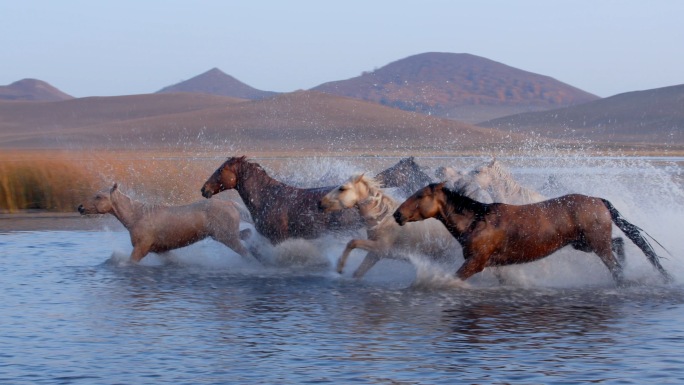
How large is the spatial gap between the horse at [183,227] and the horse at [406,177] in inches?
75.9

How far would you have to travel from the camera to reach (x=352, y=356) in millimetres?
8133

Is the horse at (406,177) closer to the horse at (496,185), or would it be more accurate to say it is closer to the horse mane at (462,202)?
the horse at (496,185)

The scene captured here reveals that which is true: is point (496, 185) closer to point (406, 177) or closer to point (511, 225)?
point (406, 177)

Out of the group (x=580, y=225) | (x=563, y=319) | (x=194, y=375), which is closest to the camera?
(x=194, y=375)

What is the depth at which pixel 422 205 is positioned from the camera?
422 inches

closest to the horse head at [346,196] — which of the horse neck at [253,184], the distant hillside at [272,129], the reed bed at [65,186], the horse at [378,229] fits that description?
the horse at [378,229]

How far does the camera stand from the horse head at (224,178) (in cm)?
1320

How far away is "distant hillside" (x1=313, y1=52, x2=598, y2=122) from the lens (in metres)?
141

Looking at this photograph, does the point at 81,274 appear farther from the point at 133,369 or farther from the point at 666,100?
the point at 666,100

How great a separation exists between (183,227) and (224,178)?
77 cm

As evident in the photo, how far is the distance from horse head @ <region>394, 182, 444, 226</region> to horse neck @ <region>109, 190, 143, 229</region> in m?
3.94

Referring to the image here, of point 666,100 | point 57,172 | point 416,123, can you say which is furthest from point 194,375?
point 666,100

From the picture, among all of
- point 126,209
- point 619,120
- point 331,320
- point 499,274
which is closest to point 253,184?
point 126,209

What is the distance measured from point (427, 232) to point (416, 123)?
74441mm
